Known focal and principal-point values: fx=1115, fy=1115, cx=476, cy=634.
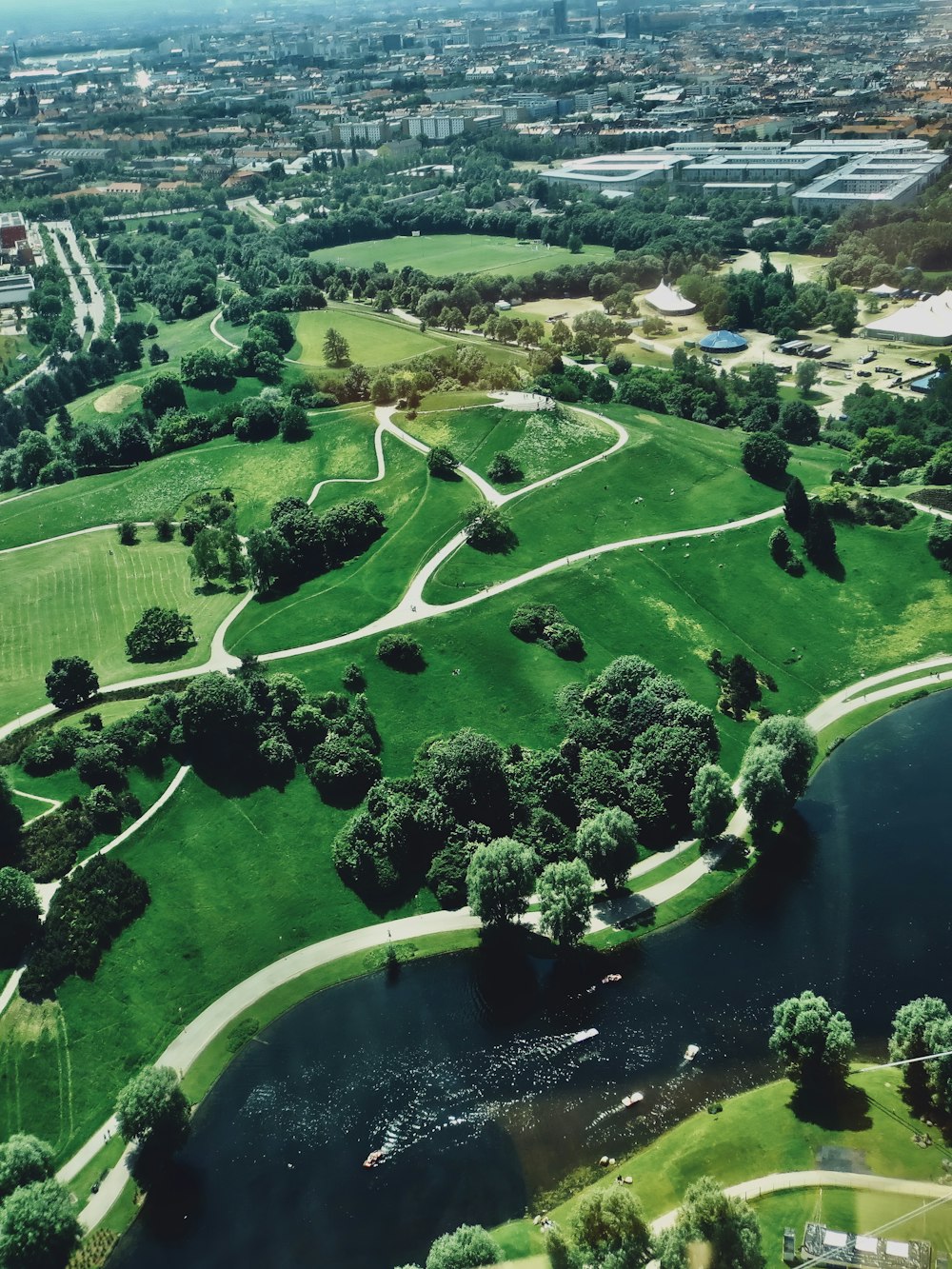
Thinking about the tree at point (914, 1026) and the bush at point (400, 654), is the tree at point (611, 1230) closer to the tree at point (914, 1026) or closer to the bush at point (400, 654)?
the tree at point (914, 1026)

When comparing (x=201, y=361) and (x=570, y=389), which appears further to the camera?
(x=201, y=361)

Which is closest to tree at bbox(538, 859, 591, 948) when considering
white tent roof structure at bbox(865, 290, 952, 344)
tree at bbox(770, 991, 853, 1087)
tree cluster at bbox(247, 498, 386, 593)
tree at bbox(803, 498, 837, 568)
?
tree at bbox(770, 991, 853, 1087)

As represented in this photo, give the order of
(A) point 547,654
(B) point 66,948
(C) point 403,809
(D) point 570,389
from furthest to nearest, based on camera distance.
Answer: (D) point 570,389 → (A) point 547,654 → (C) point 403,809 → (B) point 66,948

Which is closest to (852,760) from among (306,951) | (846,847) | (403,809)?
(846,847)

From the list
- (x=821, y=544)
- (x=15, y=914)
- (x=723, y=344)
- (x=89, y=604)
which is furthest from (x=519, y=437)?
(x=15, y=914)

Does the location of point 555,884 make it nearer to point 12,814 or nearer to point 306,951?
point 306,951

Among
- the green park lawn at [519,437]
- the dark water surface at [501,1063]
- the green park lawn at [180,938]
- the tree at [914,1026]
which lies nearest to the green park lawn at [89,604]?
the green park lawn at [180,938]
